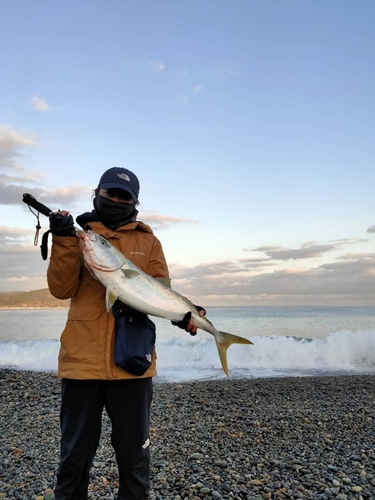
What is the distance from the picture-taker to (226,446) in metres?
5.97

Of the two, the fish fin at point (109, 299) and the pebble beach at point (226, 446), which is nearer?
the fish fin at point (109, 299)

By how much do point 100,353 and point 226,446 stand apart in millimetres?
3734

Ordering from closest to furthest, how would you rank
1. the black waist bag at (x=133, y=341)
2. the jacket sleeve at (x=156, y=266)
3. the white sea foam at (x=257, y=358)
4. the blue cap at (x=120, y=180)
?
the black waist bag at (x=133, y=341) → the blue cap at (x=120, y=180) → the jacket sleeve at (x=156, y=266) → the white sea foam at (x=257, y=358)

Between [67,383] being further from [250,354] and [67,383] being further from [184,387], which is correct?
[250,354]

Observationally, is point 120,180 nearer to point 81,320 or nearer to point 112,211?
point 112,211

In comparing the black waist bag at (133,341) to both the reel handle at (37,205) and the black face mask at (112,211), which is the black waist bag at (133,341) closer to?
the black face mask at (112,211)

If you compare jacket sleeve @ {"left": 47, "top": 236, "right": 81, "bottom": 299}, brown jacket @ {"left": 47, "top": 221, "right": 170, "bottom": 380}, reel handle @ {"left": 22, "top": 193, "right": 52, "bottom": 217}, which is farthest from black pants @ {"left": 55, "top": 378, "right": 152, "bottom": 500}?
reel handle @ {"left": 22, "top": 193, "right": 52, "bottom": 217}

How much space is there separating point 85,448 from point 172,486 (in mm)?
2027

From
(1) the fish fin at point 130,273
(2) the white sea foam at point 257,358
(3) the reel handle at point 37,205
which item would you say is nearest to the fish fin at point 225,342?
(1) the fish fin at point 130,273

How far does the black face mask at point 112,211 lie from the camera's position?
3.53 m

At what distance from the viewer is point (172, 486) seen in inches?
183

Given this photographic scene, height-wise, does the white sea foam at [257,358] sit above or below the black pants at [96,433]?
below

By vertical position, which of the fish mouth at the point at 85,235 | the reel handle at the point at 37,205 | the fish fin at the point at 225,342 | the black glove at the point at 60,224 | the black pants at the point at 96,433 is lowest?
the black pants at the point at 96,433

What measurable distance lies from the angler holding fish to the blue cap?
520mm
